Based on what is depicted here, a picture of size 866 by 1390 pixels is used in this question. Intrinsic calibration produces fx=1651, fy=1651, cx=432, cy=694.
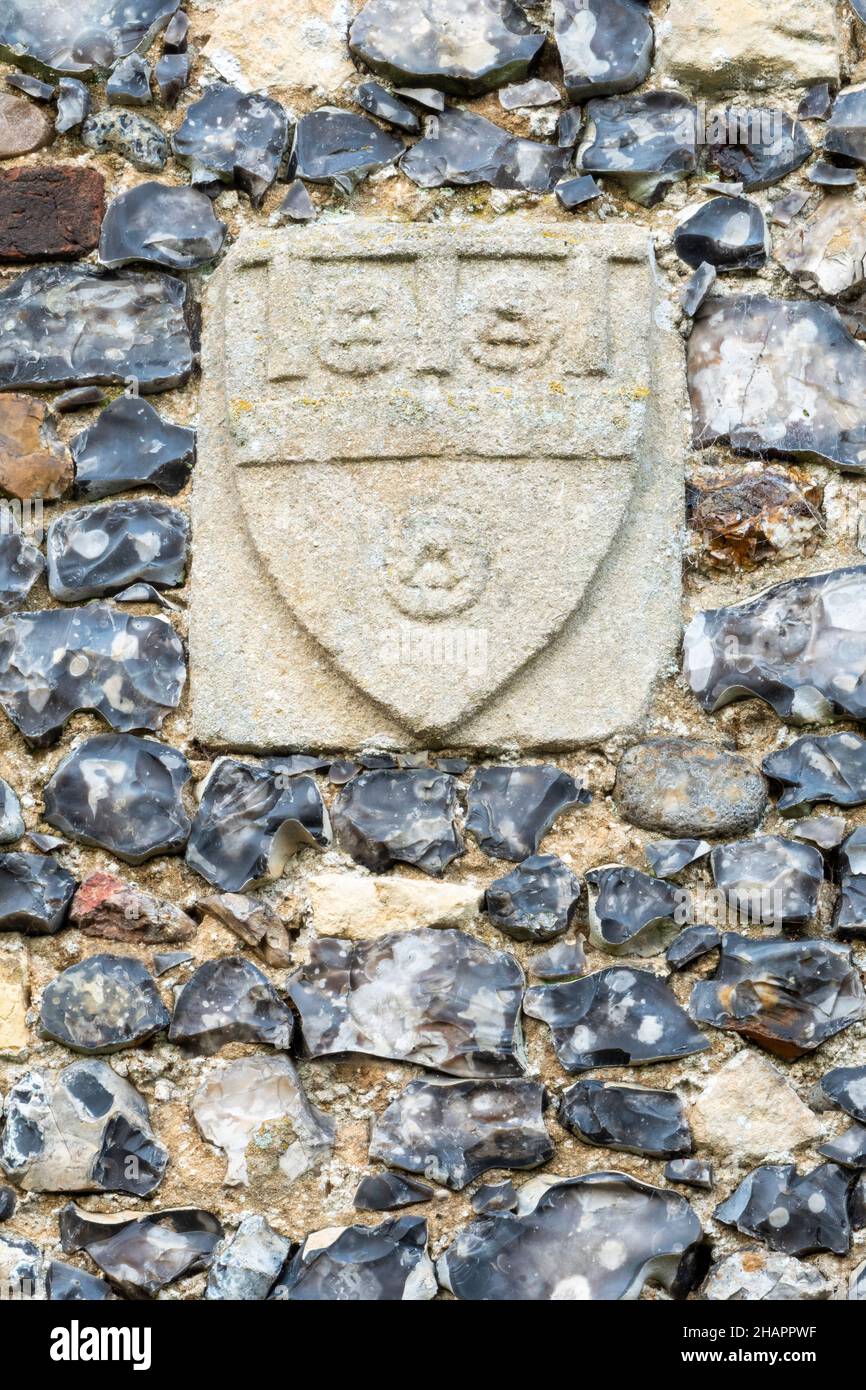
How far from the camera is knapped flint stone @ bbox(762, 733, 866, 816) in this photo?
191cm

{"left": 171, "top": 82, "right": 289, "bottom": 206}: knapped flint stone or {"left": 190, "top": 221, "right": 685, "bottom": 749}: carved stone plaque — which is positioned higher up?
{"left": 171, "top": 82, "right": 289, "bottom": 206}: knapped flint stone

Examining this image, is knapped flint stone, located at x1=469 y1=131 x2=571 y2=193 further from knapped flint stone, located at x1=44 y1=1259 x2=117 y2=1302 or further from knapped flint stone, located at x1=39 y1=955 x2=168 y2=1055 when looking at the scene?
knapped flint stone, located at x1=44 y1=1259 x2=117 y2=1302

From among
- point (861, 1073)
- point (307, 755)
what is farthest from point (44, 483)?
point (861, 1073)

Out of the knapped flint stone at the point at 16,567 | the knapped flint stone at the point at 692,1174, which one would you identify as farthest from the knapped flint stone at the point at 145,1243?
the knapped flint stone at the point at 16,567

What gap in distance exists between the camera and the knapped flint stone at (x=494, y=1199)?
1786 millimetres

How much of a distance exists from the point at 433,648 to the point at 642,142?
2.41ft

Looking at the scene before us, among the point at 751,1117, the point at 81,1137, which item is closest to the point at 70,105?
the point at 81,1137

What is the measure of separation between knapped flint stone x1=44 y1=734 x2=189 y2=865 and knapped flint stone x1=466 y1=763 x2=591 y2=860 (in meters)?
0.34

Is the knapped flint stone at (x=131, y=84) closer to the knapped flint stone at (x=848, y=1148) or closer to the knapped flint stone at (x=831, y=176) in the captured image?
the knapped flint stone at (x=831, y=176)

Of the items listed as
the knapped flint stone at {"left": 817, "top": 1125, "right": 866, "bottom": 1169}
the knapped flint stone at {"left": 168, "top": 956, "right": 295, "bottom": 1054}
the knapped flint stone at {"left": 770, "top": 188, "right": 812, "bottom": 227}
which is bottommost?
the knapped flint stone at {"left": 817, "top": 1125, "right": 866, "bottom": 1169}

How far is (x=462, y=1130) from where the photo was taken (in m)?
1.81

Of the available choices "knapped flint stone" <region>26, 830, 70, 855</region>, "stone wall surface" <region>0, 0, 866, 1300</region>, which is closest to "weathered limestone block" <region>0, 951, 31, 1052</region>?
"stone wall surface" <region>0, 0, 866, 1300</region>

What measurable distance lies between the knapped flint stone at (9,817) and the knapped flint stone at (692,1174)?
33.1 inches

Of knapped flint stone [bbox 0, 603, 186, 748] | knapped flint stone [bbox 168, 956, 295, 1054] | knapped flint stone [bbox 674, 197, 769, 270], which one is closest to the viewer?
knapped flint stone [bbox 168, 956, 295, 1054]
